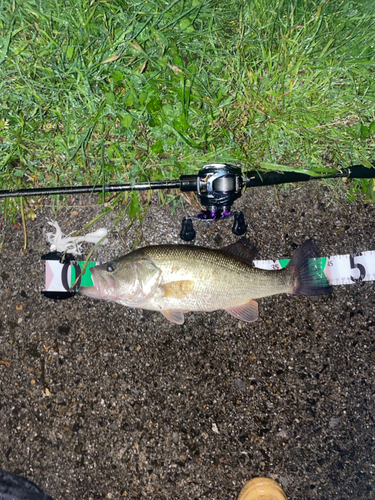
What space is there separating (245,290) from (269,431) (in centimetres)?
132

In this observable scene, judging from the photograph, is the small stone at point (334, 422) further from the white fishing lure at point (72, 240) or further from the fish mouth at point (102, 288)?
the white fishing lure at point (72, 240)

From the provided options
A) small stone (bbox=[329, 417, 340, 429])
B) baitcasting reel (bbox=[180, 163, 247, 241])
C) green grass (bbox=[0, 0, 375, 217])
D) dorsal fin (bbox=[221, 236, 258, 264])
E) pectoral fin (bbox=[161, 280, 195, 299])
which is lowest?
small stone (bbox=[329, 417, 340, 429])

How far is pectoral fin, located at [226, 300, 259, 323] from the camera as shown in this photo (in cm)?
273

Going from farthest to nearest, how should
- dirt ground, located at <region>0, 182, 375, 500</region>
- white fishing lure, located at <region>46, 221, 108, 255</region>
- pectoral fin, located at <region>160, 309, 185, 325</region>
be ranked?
white fishing lure, located at <region>46, 221, 108, 255</region>
dirt ground, located at <region>0, 182, 375, 500</region>
pectoral fin, located at <region>160, 309, 185, 325</region>

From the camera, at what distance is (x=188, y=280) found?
8.41 ft

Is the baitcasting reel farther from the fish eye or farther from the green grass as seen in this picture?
the fish eye

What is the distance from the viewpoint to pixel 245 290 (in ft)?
8.65

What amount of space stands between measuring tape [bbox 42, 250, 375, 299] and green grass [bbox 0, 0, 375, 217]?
2.71 ft

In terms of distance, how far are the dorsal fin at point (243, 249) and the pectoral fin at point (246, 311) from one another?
0.38m

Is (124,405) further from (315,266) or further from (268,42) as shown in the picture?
(268,42)

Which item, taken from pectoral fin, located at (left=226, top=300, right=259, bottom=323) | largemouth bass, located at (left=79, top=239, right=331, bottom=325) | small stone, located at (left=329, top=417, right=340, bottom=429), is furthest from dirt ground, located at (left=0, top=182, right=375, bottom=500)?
largemouth bass, located at (left=79, top=239, right=331, bottom=325)

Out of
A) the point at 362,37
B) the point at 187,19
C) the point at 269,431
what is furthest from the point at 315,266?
the point at 187,19

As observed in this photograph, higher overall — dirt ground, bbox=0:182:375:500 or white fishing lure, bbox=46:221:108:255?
white fishing lure, bbox=46:221:108:255

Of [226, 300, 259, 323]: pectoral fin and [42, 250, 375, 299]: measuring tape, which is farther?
[42, 250, 375, 299]: measuring tape
